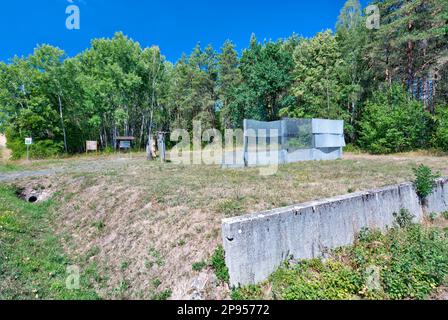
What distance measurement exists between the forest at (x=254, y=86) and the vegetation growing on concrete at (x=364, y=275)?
13.6 meters

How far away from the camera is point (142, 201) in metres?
5.56

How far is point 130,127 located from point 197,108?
7.59 metres

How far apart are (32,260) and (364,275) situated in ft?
16.4

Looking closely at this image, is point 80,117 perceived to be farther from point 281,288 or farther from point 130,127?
point 281,288

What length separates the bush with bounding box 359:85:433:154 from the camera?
592 inches

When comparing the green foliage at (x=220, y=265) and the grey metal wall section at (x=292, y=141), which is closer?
the green foliage at (x=220, y=265)

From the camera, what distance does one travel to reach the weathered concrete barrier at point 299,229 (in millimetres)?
3004

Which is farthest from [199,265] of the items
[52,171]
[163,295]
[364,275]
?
[52,171]

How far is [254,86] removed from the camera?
79.9ft

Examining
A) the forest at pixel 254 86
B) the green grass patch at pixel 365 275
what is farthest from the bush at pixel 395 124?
the green grass patch at pixel 365 275

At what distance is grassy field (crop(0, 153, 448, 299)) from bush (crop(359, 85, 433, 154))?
9.33 m

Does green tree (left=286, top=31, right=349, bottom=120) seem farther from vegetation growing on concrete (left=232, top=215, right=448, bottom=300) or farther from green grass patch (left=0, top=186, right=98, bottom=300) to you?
green grass patch (left=0, top=186, right=98, bottom=300)

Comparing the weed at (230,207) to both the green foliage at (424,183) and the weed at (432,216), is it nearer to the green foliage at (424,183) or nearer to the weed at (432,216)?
the green foliage at (424,183)

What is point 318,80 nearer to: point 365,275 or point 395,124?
point 395,124
